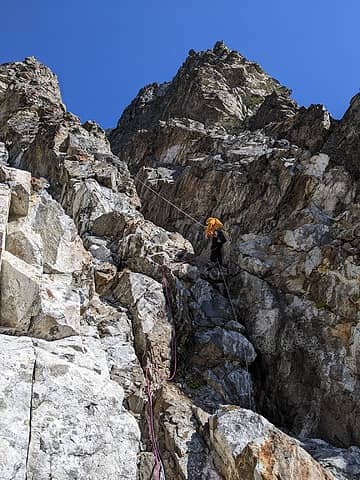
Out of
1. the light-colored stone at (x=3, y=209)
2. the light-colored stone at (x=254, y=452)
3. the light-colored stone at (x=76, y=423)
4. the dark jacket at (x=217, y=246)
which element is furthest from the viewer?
the dark jacket at (x=217, y=246)

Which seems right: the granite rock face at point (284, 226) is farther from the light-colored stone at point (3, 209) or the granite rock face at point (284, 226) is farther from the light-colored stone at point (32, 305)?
the light-colored stone at point (3, 209)

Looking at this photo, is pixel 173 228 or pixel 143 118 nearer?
pixel 173 228

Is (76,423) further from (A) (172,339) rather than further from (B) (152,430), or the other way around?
(A) (172,339)

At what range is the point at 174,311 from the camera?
17.0 meters

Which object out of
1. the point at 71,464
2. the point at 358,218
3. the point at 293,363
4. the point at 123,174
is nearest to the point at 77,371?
the point at 71,464

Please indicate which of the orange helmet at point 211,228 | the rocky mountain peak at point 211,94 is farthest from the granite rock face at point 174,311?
the rocky mountain peak at point 211,94

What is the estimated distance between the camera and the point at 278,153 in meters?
29.0

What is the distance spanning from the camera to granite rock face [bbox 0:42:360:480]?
10.6 metres

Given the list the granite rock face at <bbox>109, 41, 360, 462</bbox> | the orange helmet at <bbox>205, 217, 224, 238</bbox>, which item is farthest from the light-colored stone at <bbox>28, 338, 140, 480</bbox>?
the orange helmet at <bbox>205, 217, 224, 238</bbox>

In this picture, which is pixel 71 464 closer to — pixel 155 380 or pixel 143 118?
pixel 155 380

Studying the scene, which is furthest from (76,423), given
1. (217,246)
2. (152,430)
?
(217,246)

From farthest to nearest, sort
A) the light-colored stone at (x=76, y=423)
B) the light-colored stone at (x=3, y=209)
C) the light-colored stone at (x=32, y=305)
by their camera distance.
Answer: the light-colored stone at (x=3, y=209) < the light-colored stone at (x=32, y=305) < the light-colored stone at (x=76, y=423)

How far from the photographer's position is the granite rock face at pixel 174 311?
10648mm

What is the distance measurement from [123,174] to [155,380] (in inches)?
536
